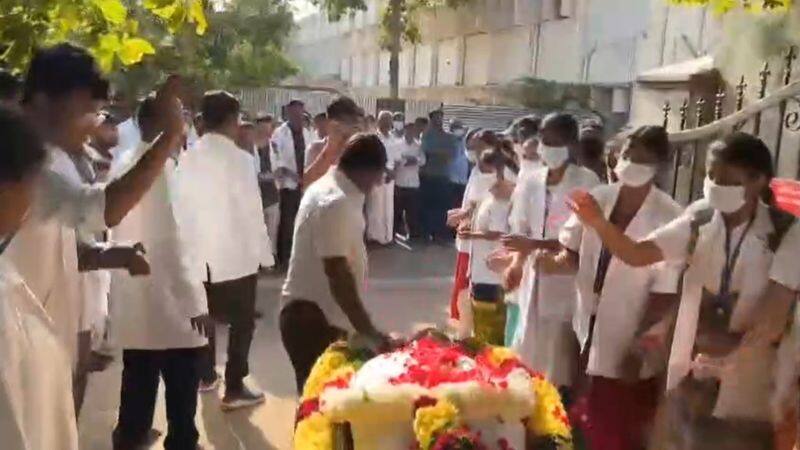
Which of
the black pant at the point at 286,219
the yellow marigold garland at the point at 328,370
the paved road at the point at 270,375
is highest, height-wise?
the yellow marigold garland at the point at 328,370

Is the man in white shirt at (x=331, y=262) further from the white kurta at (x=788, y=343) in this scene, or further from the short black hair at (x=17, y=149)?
the short black hair at (x=17, y=149)

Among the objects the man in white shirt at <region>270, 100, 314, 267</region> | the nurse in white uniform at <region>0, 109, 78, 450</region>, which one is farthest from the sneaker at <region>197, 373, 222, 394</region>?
the man in white shirt at <region>270, 100, 314, 267</region>

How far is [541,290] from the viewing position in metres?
4.93

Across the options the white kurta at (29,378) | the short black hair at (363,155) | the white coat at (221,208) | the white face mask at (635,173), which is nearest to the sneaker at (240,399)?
the white coat at (221,208)

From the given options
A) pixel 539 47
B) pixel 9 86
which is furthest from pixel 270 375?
pixel 539 47

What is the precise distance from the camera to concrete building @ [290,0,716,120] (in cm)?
1131

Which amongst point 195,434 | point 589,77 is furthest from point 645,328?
point 589,77

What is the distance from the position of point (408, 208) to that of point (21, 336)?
37.2ft

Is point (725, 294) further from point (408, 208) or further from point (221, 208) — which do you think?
point (408, 208)

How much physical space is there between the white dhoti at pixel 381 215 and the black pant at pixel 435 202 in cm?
74

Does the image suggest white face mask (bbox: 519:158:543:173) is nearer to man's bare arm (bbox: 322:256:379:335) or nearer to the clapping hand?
the clapping hand

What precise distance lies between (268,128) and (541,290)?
19.3 ft

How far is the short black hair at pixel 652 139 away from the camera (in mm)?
4203

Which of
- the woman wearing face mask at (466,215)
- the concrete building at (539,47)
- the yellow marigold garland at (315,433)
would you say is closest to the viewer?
the yellow marigold garland at (315,433)
